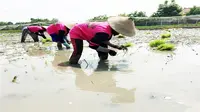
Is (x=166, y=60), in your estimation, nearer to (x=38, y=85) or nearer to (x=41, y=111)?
(x=38, y=85)

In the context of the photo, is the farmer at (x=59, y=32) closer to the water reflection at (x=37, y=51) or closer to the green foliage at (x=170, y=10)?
the water reflection at (x=37, y=51)

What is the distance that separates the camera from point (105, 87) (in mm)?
3846

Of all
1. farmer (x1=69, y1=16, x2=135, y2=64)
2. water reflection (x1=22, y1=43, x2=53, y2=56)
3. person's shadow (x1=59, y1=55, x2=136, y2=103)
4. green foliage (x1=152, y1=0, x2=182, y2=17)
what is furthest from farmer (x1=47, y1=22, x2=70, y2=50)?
green foliage (x1=152, y1=0, x2=182, y2=17)

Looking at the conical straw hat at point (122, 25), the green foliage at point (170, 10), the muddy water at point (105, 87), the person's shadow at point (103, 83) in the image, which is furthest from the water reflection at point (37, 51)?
the green foliage at point (170, 10)

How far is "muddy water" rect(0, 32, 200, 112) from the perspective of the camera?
3.02 metres

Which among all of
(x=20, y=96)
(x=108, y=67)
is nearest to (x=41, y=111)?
(x=20, y=96)

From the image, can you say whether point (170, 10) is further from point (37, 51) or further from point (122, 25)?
point (122, 25)

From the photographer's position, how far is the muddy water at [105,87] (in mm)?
3020

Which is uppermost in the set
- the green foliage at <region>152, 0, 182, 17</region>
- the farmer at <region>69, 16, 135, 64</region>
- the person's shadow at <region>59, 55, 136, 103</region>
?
the farmer at <region>69, 16, 135, 64</region>

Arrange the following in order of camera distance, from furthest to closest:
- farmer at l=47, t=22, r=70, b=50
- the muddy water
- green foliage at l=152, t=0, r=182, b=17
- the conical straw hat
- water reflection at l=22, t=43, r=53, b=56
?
1. green foliage at l=152, t=0, r=182, b=17
2. farmer at l=47, t=22, r=70, b=50
3. water reflection at l=22, t=43, r=53, b=56
4. the conical straw hat
5. the muddy water

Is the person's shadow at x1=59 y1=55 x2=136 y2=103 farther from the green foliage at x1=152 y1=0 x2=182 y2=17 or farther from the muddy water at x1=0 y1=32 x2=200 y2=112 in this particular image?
the green foliage at x1=152 y1=0 x2=182 y2=17

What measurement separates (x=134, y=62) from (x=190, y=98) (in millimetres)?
2661

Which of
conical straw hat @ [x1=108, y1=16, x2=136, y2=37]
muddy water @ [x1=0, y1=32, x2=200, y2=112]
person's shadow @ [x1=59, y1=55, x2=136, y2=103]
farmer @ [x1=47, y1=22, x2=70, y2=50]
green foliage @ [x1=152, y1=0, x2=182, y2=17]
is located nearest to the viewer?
muddy water @ [x1=0, y1=32, x2=200, y2=112]

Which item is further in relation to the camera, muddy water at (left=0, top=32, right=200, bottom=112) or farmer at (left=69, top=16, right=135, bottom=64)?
farmer at (left=69, top=16, right=135, bottom=64)
